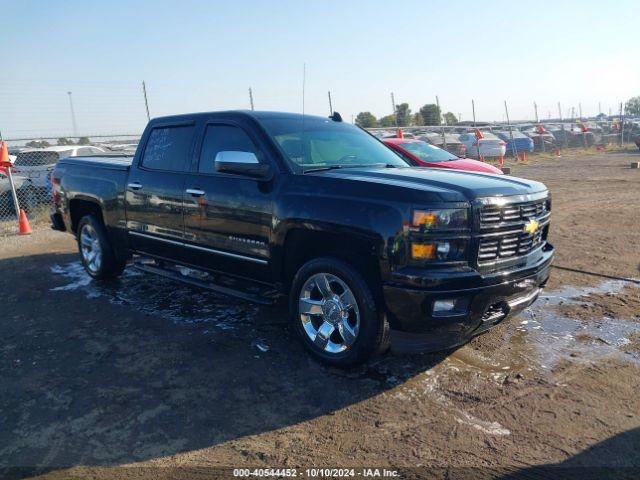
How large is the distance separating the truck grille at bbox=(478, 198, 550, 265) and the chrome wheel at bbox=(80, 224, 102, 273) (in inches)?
182

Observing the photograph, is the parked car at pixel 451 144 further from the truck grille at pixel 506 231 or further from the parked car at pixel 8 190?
the truck grille at pixel 506 231

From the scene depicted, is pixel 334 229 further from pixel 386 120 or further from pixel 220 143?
pixel 386 120

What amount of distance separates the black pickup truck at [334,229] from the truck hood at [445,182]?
0.01 metres

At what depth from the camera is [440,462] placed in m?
2.82

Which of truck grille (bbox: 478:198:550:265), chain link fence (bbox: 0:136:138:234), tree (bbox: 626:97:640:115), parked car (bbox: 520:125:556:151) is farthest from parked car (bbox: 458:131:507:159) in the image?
tree (bbox: 626:97:640:115)

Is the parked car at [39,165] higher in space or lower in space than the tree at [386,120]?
lower

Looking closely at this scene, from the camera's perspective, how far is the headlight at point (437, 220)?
3352 millimetres

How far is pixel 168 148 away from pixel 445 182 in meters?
2.92

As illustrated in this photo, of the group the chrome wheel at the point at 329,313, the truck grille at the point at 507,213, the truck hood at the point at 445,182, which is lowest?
the chrome wheel at the point at 329,313

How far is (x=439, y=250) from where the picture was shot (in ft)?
11.1

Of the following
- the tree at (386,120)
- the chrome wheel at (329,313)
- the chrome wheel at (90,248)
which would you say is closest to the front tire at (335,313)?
the chrome wheel at (329,313)

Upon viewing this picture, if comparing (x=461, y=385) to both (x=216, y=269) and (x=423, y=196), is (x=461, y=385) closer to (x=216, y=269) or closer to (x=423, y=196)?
(x=423, y=196)

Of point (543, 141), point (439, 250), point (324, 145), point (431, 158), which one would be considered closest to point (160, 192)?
point (324, 145)

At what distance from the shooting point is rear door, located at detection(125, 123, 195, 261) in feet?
16.4
